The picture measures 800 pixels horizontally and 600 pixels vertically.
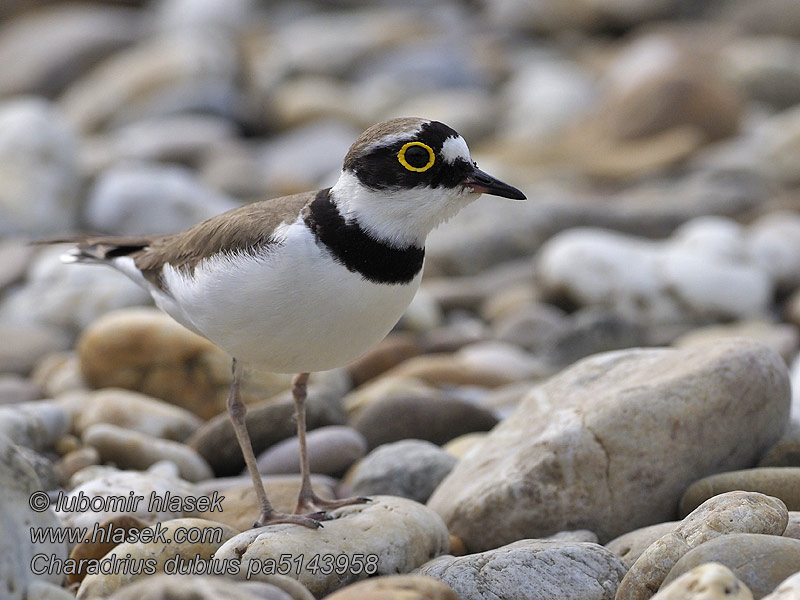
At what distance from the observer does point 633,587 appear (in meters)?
3.82

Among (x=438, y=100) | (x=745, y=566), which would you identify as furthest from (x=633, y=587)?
(x=438, y=100)

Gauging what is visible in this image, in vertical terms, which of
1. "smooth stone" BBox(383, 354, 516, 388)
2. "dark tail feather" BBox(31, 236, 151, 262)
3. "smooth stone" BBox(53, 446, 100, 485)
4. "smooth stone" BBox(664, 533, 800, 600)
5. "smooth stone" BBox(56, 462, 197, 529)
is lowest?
"smooth stone" BBox(383, 354, 516, 388)

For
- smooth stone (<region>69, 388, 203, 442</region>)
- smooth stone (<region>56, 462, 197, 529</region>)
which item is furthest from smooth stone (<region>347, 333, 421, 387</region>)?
smooth stone (<region>56, 462, 197, 529</region>)

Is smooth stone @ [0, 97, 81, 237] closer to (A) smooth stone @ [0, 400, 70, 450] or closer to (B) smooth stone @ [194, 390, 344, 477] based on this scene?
(A) smooth stone @ [0, 400, 70, 450]

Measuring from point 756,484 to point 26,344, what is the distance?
5.75 metres

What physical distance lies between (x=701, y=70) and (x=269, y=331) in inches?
462

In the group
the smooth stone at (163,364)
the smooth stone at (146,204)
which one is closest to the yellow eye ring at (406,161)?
Result: the smooth stone at (163,364)

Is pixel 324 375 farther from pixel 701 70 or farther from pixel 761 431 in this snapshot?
pixel 701 70

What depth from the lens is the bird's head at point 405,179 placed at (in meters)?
4.27

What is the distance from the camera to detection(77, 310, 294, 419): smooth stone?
689 cm

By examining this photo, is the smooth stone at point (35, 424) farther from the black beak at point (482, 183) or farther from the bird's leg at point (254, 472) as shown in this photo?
the black beak at point (482, 183)

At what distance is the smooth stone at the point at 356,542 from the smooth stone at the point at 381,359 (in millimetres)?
3288

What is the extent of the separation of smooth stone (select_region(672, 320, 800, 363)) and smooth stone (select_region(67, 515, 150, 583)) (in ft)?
14.7

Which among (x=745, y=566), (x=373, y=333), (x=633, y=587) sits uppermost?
(x=373, y=333)
